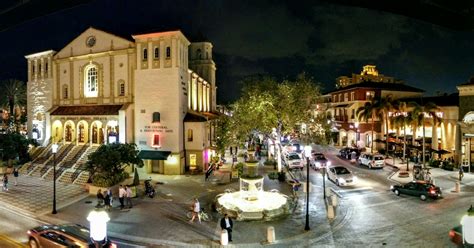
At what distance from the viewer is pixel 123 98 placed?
3866 centimetres

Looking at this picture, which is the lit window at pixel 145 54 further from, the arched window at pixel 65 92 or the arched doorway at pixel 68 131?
Answer: the arched doorway at pixel 68 131

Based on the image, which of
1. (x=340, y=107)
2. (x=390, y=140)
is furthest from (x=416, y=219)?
(x=340, y=107)

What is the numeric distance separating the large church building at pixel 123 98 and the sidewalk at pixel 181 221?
933cm

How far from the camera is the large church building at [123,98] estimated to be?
119 feet

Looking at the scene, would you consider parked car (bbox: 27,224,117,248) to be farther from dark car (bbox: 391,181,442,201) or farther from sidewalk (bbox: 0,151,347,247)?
dark car (bbox: 391,181,442,201)

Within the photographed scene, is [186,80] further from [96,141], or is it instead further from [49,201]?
[49,201]

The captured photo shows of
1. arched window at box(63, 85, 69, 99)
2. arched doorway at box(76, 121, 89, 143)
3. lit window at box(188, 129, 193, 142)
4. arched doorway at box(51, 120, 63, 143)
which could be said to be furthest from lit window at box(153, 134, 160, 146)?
arched window at box(63, 85, 69, 99)

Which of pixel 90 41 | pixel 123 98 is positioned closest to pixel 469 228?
pixel 123 98

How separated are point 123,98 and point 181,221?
23051mm

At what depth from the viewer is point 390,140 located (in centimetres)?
5034

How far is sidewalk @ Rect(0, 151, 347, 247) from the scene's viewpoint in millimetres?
17016

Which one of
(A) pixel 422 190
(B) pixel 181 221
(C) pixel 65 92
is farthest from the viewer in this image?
(C) pixel 65 92

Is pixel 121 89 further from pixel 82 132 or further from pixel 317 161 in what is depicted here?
pixel 317 161

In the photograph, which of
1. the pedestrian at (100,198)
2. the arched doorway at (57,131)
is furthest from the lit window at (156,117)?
the arched doorway at (57,131)
